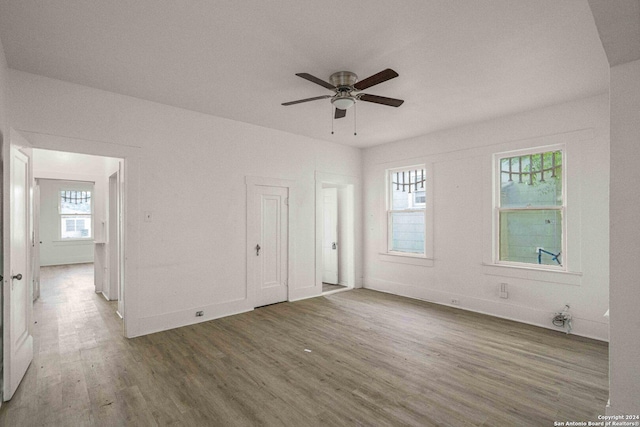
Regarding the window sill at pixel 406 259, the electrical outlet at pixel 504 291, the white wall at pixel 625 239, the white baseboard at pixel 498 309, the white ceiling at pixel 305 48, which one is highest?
the white ceiling at pixel 305 48

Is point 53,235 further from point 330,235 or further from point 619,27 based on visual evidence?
point 619,27

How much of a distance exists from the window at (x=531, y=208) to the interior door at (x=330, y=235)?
3145mm

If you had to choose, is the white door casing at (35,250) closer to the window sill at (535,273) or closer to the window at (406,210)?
the window at (406,210)

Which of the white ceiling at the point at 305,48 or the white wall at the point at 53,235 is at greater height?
the white ceiling at the point at 305,48

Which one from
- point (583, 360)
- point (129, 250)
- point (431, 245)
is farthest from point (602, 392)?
point (129, 250)

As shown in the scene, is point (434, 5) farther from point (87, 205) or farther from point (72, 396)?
point (87, 205)

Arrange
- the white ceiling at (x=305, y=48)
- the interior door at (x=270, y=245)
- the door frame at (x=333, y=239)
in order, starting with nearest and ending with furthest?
the white ceiling at (x=305, y=48) → the interior door at (x=270, y=245) → the door frame at (x=333, y=239)

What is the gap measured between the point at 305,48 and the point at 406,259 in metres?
4.16

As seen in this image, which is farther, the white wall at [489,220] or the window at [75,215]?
the window at [75,215]

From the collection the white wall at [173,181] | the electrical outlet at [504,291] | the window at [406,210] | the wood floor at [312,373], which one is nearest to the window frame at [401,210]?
the window at [406,210]

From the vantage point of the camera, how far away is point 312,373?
2.95m

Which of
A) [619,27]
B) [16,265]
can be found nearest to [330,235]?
[16,265]

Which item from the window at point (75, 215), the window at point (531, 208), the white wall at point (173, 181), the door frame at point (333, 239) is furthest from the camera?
the window at point (75, 215)

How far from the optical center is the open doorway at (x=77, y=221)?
539 cm
